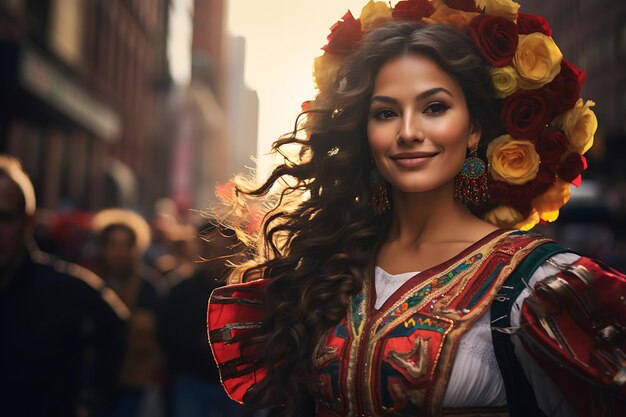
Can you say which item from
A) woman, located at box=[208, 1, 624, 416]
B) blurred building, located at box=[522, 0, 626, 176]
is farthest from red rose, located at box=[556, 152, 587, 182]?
blurred building, located at box=[522, 0, 626, 176]

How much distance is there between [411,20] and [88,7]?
25.2 m

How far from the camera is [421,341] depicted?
2.54 meters

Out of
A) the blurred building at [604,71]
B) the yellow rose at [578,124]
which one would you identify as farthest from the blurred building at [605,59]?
the yellow rose at [578,124]

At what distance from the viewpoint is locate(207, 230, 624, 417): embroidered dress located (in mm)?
2479

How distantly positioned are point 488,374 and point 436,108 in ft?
2.80

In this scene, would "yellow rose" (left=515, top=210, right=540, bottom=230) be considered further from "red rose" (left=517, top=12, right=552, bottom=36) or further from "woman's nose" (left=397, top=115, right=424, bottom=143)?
"red rose" (left=517, top=12, right=552, bottom=36)

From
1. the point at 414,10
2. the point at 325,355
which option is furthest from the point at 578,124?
the point at 325,355

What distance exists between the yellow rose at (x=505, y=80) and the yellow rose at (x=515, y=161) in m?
0.15

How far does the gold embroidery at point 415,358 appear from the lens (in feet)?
8.20

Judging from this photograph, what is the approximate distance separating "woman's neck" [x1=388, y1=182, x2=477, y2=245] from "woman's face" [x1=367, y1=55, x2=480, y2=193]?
86mm

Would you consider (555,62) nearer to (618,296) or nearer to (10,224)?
(618,296)

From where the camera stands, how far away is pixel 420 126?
274cm

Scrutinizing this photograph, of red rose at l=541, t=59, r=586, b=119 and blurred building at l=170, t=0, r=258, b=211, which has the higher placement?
blurred building at l=170, t=0, r=258, b=211

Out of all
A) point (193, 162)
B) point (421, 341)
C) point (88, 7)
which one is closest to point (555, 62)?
point (421, 341)
